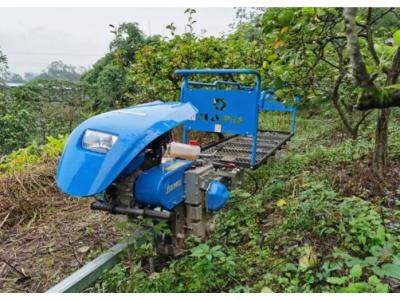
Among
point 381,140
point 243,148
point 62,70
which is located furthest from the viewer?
point 62,70

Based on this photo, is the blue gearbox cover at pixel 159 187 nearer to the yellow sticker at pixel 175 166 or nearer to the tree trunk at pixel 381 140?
the yellow sticker at pixel 175 166

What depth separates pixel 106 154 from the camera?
6.79 ft

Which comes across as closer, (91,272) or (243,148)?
(91,272)

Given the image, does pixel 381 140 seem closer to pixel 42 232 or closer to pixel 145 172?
pixel 145 172

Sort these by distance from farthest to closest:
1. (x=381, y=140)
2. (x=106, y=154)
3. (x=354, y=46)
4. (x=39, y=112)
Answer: (x=39, y=112), (x=381, y=140), (x=106, y=154), (x=354, y=46)

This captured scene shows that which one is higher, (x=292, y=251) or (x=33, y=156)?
(x=33, y=156)

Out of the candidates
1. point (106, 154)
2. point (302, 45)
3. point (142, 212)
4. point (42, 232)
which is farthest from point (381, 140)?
point (42, 232)

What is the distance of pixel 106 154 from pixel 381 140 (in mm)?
2550

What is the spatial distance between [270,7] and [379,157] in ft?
5.75

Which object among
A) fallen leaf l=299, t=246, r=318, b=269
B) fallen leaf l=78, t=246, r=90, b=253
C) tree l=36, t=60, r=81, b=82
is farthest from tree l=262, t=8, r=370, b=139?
tree l=36, t=60, r=81, b=82

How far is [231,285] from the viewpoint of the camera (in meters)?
2.23

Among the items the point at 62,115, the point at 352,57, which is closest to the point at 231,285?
the point at 352,57

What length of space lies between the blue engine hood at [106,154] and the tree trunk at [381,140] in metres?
2.03

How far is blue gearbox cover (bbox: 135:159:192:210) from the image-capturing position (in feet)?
7.57
